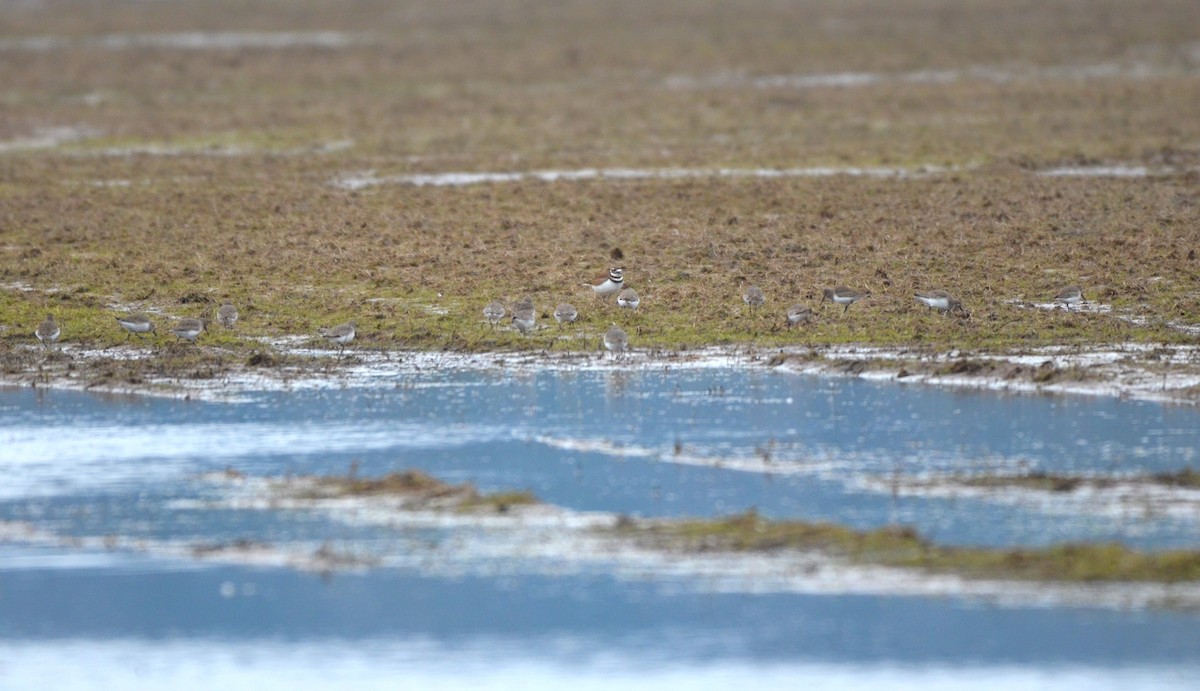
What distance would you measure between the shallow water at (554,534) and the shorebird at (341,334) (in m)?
1.91

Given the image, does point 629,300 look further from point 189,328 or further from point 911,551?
point 911,551

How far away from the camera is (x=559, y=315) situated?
75.6ft

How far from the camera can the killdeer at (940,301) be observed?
22.3m

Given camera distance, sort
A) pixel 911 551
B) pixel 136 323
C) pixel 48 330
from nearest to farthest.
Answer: pixel 911 551 → pixel 48 330 → pixel 136 323

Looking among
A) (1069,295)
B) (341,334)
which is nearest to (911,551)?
(1069,295)

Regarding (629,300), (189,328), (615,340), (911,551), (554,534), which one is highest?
(629,300)

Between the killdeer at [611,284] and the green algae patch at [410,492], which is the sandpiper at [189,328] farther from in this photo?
the green algae patch at [410,492]

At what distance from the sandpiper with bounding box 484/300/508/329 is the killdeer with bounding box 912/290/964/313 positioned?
5.51 m

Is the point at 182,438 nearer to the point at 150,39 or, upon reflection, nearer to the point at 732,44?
the point at 732,44

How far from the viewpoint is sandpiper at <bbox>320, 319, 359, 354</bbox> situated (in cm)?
2208

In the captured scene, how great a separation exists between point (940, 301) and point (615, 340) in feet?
14.2

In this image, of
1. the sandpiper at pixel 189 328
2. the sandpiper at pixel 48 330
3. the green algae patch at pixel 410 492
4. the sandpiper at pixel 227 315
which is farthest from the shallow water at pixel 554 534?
the sandpiper at pixel 227 315

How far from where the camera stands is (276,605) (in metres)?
A: 13.2

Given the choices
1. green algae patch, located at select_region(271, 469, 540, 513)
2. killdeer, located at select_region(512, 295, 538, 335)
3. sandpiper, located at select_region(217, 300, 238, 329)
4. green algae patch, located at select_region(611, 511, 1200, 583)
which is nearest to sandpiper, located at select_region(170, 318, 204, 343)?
sandpiper, located at select_region(217, 300, 238, 329)
